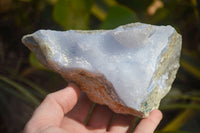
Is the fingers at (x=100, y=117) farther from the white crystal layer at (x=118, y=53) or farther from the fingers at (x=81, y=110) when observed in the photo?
the white crystal layer at (x=118, y=53)

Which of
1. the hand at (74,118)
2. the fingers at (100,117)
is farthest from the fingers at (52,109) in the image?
the fingers at (100,117)

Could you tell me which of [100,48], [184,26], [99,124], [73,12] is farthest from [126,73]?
[184,26]

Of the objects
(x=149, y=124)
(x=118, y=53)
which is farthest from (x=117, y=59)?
(x=149, y=124)

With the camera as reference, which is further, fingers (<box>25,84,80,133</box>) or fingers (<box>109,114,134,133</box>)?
fingers (<box>109,114,134,133</box>)

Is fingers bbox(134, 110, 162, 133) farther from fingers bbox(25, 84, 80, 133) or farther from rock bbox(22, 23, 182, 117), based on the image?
fingers bbox(25, 84, 80, 133)

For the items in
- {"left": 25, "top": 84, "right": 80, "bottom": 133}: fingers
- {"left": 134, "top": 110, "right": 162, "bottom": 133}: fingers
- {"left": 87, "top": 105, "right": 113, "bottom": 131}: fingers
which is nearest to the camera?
{"left": 25, "top": 84, "right": 80, "bottom": 133}: fingers

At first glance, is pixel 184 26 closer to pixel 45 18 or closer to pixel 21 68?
pixel 45 18

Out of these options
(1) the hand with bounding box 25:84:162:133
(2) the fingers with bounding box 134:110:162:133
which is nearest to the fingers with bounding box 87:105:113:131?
(1) the hand with bounding box 25:84:162:133
